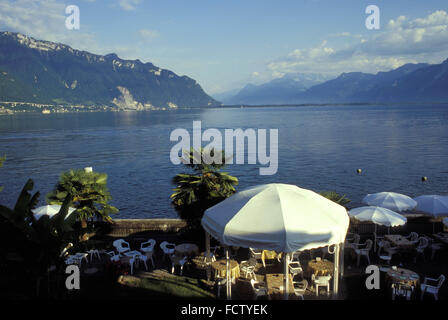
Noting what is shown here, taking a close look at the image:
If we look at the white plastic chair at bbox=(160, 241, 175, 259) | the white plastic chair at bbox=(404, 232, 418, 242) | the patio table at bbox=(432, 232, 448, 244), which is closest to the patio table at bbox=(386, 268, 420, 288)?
the patio table at bbox=(432, 232, 448, 244)

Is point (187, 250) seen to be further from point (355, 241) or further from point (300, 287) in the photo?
point (355, 241)

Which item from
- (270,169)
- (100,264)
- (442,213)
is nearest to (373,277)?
(442,213)

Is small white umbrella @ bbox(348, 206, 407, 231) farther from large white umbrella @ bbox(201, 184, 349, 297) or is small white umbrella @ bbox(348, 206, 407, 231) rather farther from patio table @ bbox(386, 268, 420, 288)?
large white umbrella @ bbox(201, 184, 349, 297)

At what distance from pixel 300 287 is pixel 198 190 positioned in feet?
19.9

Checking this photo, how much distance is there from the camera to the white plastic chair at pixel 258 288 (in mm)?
11009

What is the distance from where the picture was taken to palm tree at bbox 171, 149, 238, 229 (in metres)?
15.6

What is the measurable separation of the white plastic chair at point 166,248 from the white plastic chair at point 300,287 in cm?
507

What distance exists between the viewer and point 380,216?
14.6 m

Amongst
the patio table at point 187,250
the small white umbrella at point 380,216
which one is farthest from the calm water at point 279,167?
the small white umbrella at point 380,216

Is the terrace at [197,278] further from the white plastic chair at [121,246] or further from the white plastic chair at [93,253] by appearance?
the white plastic chair at [121,246]

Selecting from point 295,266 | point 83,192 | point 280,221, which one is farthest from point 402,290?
point 83,192
